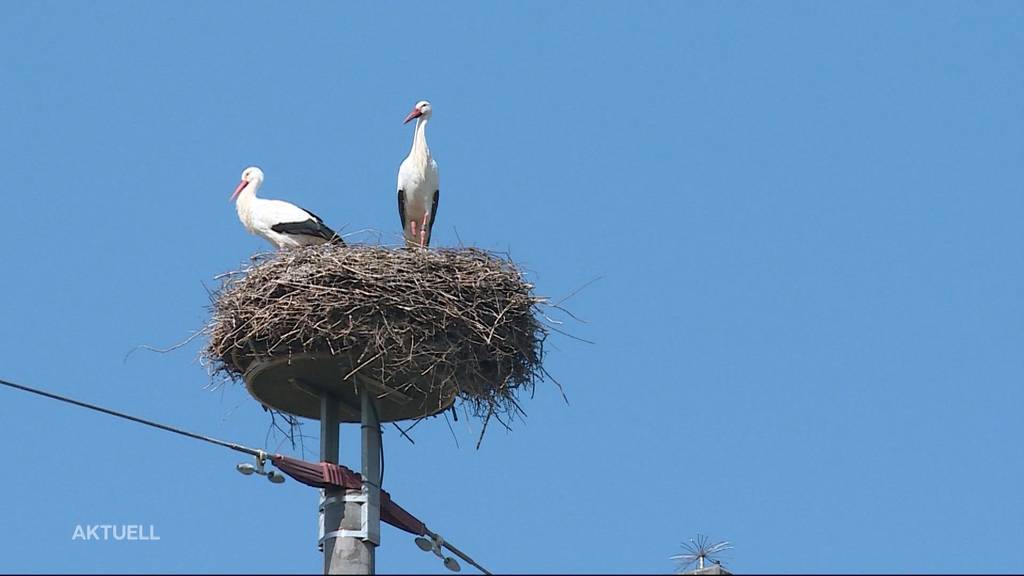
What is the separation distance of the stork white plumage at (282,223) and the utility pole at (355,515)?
85.7 inches

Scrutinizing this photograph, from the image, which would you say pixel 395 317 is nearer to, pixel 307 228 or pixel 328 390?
pixel 328 390

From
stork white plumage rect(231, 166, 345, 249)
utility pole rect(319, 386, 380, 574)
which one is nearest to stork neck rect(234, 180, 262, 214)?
stork white plumage rect(231, 166, 345, 249)

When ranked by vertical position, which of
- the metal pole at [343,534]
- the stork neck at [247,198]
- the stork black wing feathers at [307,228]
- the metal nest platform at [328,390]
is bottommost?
the metal pole at [343,534]

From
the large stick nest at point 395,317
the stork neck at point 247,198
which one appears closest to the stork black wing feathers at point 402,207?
the stork neck at point 247,198

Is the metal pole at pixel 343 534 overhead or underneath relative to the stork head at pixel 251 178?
underneath

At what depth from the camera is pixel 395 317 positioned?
14.0 m

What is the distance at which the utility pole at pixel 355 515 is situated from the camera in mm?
13656

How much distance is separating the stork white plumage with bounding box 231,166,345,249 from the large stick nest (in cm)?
161

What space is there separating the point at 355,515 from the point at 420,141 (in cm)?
522

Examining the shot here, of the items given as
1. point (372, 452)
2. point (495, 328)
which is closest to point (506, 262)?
point (495, 328)

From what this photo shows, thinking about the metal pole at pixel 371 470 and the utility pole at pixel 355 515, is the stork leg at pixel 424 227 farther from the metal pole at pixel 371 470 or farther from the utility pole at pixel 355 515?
the utility pole at pixel 355 515

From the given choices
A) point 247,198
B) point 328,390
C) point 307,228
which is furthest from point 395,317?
point 247,198

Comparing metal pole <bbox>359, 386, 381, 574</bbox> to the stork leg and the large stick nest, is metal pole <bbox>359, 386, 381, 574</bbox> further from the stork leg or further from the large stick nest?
the stork leg

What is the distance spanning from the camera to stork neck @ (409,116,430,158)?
715 inches
